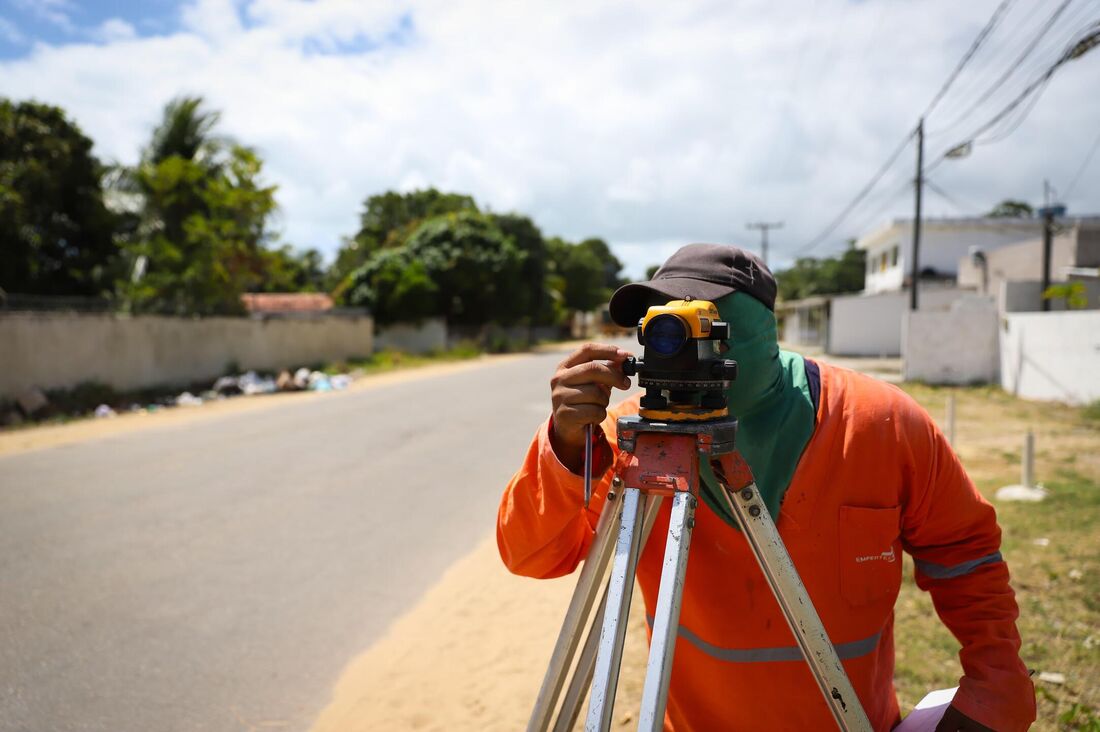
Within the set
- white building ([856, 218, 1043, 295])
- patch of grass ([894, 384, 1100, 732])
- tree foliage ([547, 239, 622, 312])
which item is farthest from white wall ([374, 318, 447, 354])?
patch of grass ([894, 384, 1100, 732])

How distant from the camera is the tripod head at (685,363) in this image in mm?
1180

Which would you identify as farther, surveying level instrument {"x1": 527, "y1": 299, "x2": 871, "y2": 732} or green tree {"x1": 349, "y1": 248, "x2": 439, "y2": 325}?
green tree {"x1": 349, "y1": 248, "x2": 439, "y2": 325}

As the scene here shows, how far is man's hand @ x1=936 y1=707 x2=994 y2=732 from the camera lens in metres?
1.39

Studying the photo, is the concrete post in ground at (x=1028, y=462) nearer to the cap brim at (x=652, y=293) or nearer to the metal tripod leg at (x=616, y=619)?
the cap brim at (x=652, y=293)

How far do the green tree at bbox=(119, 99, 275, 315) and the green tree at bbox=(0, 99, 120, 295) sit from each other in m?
0.97

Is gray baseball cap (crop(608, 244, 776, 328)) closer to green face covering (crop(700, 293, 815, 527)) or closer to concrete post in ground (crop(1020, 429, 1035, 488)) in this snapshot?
green face covering (crop(700, 293, 815, 527))

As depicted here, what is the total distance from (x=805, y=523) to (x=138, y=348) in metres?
15.1

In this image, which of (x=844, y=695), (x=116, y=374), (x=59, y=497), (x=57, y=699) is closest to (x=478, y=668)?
(x=57, y=699)

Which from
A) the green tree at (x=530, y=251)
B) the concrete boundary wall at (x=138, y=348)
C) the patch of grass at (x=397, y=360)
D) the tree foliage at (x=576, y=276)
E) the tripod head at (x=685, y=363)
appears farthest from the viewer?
the tree foliage at (x=576, y=276)

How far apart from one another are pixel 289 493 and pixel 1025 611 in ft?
17.8

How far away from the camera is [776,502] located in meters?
1.49

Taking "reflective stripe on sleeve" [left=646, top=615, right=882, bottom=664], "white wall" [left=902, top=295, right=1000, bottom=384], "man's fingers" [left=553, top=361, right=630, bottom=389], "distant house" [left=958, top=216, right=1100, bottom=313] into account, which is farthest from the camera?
"distant house" [left=958, top=216, right=1100, bottom=313]

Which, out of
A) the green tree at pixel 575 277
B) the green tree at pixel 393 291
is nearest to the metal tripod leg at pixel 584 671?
the green tree at pixel 393 291

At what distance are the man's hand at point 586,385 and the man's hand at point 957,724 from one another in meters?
0.90
